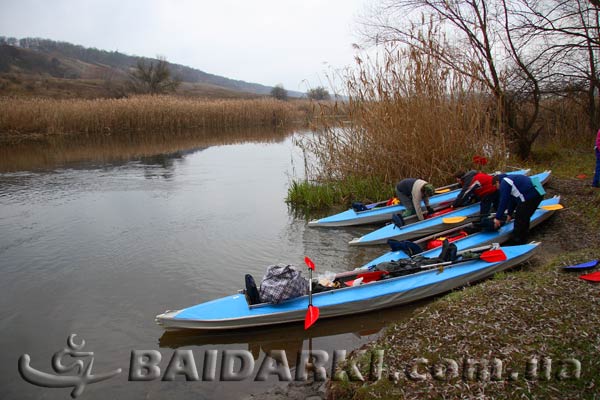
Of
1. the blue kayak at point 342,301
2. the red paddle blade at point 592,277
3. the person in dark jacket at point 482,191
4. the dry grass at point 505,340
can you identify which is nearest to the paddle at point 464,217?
the person in dark jacket at point 482,191

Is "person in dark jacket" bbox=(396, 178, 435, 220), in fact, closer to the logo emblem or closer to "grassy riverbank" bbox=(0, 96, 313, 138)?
the logo emblem

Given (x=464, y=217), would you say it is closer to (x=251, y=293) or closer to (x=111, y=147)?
(x=251, y=293)

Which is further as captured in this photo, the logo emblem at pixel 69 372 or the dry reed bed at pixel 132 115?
the dry reed bed at pixel 132 115

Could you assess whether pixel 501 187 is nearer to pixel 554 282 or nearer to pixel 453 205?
pixel 453 205

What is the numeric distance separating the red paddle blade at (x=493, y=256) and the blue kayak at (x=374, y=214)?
9.99 ft

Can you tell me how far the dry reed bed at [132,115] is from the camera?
25484 millimetres

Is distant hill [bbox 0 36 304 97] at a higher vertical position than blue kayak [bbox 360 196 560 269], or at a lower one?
higher

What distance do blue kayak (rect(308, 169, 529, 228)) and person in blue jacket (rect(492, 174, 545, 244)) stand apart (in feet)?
6.68

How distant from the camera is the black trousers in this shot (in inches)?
286

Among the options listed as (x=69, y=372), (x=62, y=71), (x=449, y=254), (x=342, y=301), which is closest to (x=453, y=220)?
(x=449, y=254)

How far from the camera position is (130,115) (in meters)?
28.3

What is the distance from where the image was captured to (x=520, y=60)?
12.9 meters

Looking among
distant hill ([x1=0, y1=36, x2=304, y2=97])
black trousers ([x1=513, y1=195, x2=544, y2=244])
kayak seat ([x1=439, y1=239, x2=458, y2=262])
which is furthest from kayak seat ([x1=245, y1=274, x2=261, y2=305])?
distant hill ([x1=0, y1=36, x2=304, y2=97])

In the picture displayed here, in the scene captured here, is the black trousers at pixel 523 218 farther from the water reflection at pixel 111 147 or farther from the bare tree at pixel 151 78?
the bare tree at pixel 151 78
